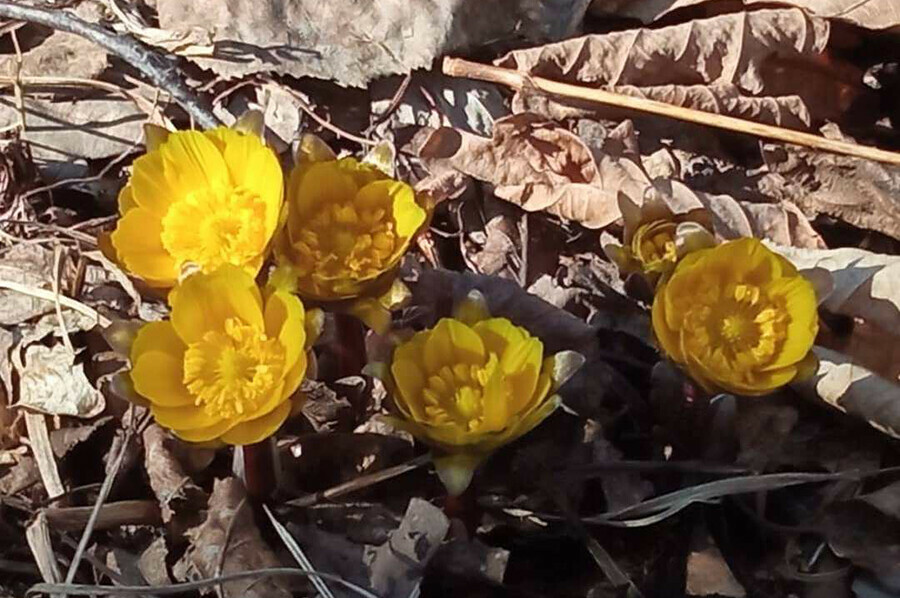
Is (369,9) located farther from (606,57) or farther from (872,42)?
(872,42)

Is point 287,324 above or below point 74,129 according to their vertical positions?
above

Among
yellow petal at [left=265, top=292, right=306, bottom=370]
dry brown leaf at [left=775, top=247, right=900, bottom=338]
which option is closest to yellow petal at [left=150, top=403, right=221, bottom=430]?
yellow petal at [left=265, top=292, right=306, bottom=370]

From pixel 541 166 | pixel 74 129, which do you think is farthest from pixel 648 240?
pixel 74 129

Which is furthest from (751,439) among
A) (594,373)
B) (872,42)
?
(872,42)

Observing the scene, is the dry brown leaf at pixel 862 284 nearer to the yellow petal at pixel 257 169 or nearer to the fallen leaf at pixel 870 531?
the fallen leaf at pixel 870 531

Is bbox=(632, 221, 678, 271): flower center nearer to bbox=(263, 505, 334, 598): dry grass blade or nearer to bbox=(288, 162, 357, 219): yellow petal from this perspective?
bbox=(288, 162, 357, 219): yellow petal

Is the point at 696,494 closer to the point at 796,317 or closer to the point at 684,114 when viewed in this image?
the point at 796,317

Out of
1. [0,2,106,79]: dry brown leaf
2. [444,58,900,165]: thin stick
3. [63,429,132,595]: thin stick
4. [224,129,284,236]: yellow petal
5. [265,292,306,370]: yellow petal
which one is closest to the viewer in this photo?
[265,292,306,370]: yellow petal
